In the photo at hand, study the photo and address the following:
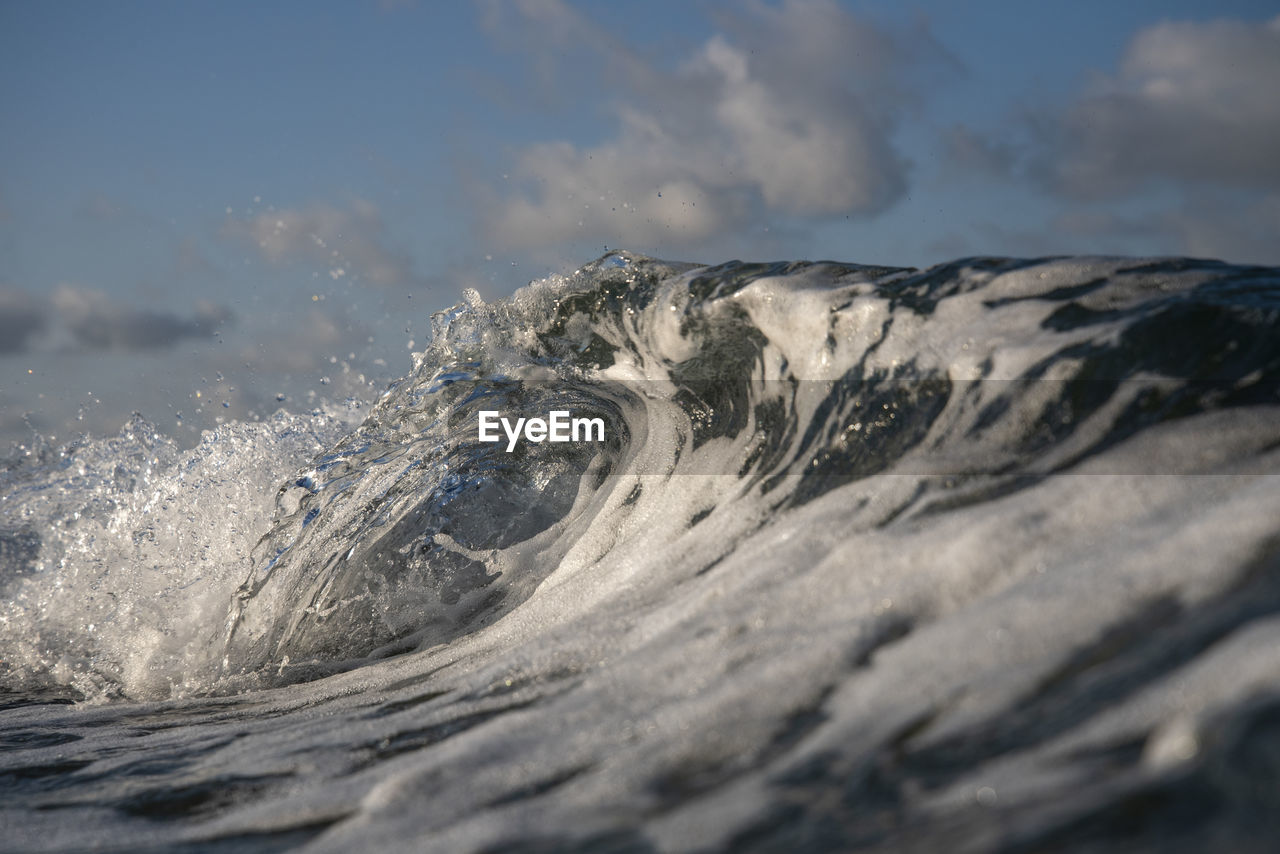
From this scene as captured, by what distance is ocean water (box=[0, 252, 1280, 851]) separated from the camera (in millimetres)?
1196

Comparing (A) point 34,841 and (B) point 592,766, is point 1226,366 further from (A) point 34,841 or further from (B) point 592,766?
(A) point 34,841

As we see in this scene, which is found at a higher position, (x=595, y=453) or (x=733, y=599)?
(x=595, y=453)

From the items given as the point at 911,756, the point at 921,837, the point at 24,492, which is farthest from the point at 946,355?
the point at 24,492

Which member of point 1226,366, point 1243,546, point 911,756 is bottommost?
point 911,756

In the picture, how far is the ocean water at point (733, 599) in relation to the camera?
1.20 meters

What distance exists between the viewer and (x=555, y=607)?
10.3ft

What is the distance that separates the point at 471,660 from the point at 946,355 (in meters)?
1.76

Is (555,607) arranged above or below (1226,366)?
below

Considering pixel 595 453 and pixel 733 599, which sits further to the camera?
pixel 595 453

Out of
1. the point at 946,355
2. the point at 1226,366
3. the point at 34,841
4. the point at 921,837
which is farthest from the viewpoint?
the point at 946,355

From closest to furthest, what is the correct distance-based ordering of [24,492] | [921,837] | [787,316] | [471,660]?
[921,837] < [471,660] < [787,316] < [24,492]

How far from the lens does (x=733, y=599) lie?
2.09 metres

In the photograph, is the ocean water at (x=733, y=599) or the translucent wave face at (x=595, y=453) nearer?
the ocean water at (x=733, y=599)

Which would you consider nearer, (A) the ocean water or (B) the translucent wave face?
(A) the ocean water
